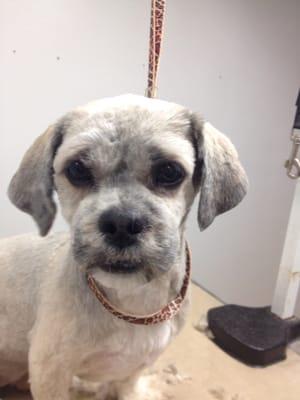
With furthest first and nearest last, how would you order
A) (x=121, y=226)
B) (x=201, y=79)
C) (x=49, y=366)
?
(x=201, y=79) < (x=49, y=366) < (x=121, y=226)

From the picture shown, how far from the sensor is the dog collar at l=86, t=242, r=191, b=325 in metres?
0.95

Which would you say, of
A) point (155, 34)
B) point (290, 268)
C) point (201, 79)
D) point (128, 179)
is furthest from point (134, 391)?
point (201, 79)

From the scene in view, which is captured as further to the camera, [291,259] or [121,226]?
[291,259]

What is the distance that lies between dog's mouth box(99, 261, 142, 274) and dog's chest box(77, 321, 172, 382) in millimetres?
216

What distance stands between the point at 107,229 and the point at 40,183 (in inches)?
9.0

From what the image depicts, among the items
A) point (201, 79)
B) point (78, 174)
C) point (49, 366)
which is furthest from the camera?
point (201, 79)

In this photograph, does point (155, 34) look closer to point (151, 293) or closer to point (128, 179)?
point (128, 179)

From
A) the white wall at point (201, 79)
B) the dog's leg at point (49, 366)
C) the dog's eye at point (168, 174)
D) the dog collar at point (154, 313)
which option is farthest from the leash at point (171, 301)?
the white wall at point (201, 79)

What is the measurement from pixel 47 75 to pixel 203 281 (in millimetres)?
1345

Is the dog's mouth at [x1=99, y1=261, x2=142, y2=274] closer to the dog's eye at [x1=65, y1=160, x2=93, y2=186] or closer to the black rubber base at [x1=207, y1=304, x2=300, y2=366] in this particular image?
the dog's eye at [x1=65, y1=160, x2=93, y2=186]

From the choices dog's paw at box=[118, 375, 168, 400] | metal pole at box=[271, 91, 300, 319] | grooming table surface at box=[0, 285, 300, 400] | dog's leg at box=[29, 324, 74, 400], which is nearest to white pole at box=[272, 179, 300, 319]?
metal pole at box=[271, 91, 300, 319]

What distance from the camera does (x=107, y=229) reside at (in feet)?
2.54

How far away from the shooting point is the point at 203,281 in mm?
2559

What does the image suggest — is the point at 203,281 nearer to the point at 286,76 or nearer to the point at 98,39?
the point at 286,76
